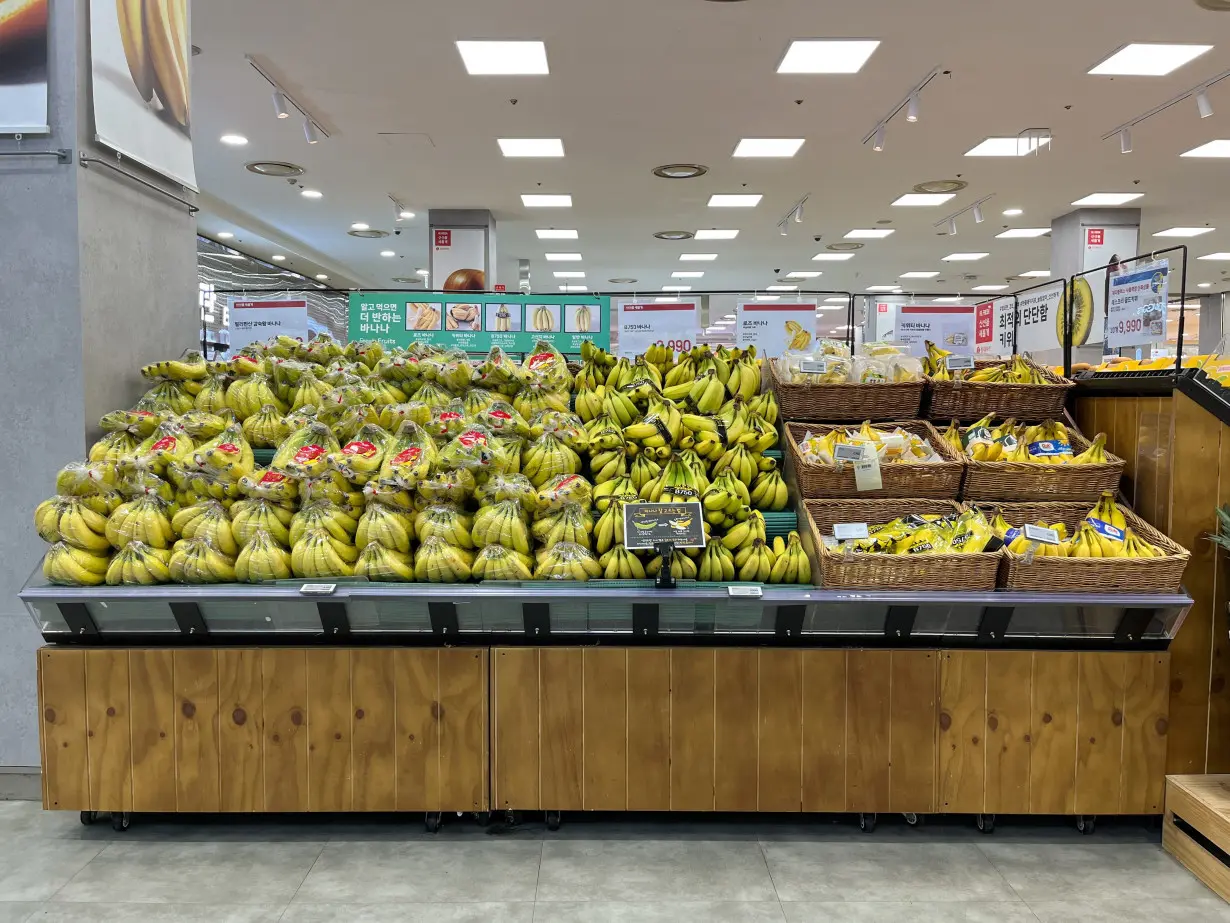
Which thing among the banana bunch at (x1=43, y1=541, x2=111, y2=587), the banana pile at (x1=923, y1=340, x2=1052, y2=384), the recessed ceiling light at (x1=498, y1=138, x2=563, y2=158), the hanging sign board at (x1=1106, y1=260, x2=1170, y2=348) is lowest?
the banana bunch at (x1=43, y1=541, x2=111, y2=587)

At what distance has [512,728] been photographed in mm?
2646

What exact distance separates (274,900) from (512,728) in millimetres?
806

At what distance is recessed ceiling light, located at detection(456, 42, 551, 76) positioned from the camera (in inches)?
248

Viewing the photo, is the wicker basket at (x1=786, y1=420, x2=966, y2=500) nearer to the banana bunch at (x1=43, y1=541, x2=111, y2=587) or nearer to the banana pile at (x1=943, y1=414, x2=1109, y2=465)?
the banana pile at (x1=943, y1=414, x2=1109, y2=465)

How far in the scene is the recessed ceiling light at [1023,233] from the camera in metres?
12.9

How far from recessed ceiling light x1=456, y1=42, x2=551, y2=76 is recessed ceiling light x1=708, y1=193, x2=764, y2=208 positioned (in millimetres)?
4621

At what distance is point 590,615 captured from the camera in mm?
2619

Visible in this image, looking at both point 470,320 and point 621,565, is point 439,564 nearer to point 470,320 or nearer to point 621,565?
point 621,565

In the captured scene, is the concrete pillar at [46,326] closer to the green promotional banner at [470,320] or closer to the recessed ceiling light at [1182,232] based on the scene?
the green promotional banner at [470,320]

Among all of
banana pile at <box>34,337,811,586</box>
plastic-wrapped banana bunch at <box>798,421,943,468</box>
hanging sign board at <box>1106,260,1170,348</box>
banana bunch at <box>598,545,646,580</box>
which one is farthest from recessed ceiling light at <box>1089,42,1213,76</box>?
banana bunch at <box>598,545,646,580</box>

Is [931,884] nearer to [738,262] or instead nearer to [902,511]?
[902,511]

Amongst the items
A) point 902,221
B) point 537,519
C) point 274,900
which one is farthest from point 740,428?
point 902,221

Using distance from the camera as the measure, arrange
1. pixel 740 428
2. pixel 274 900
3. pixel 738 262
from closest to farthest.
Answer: pixel 274 900
pixel 740 428
pixel 738 262

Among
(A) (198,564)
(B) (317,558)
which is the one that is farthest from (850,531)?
(A) (198,564)
